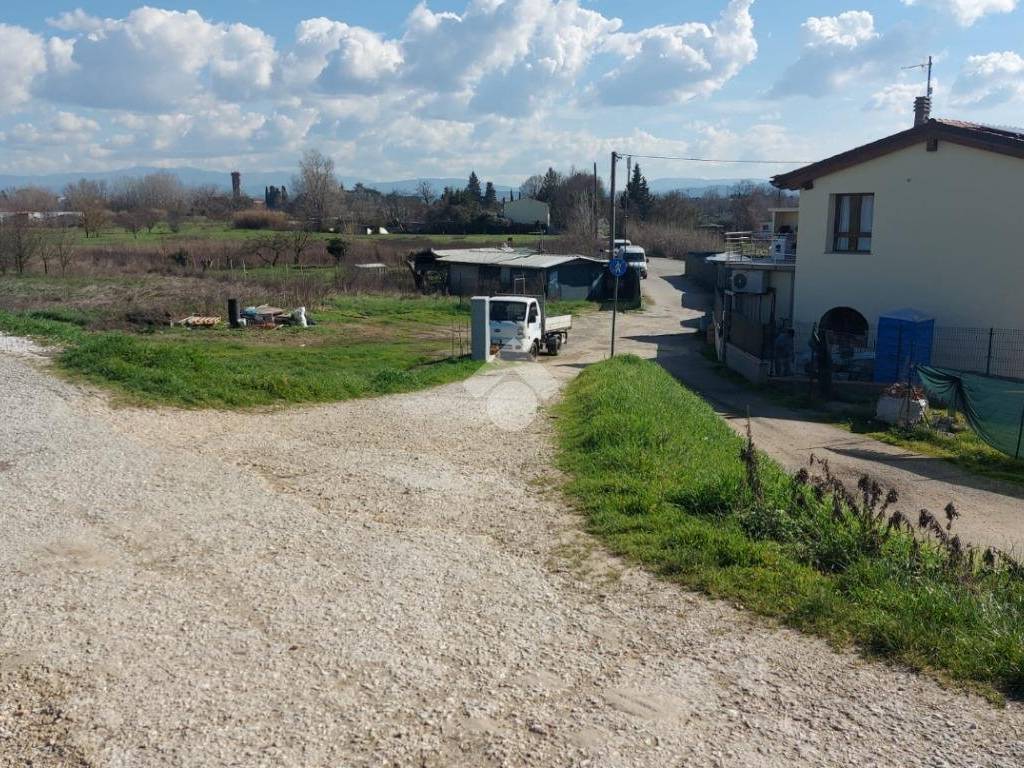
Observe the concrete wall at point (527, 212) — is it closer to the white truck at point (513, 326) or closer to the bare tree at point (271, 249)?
the bare tree at point (271, 249)

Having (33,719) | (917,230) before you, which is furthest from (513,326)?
(33,719)

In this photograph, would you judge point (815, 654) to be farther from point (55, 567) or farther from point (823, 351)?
point (823, 351)

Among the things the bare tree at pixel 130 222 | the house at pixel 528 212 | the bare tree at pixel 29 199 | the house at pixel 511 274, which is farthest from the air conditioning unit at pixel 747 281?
the bare tree at pixel 29 199

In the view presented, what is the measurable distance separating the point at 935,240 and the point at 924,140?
258cm

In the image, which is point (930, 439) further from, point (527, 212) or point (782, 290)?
point (527, 212)

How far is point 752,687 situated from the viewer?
616 centimetres

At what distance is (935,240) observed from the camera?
23750 mm

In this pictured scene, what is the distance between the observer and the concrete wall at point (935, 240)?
22.7 metres

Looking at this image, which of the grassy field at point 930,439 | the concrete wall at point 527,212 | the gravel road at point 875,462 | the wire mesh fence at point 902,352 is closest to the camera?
the gravel road at point 875,462

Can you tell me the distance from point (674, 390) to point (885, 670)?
41.3 ft

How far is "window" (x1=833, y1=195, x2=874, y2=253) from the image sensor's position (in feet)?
83.4

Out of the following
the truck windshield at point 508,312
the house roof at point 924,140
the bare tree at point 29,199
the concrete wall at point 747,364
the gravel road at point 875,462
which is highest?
the bare tree at point 29,199

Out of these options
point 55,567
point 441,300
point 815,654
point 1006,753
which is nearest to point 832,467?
point 815,654

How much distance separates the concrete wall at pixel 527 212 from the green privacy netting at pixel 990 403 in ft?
267
